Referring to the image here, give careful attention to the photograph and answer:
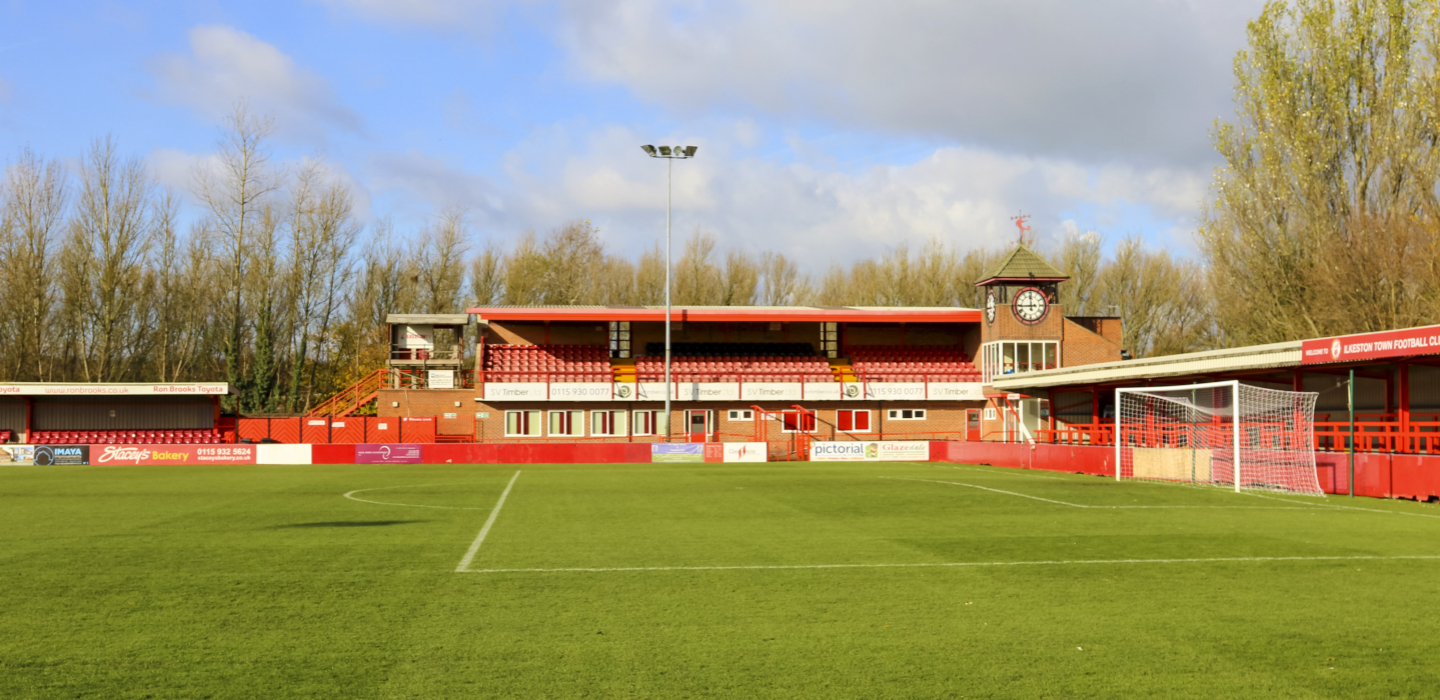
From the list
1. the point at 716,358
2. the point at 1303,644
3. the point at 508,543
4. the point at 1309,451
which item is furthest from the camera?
the point at 716,358

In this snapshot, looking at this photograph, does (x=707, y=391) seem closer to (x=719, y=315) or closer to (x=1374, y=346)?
(x=719, y=315)

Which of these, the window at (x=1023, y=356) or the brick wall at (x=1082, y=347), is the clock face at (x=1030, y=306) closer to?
the window at (x=1023, y=356)

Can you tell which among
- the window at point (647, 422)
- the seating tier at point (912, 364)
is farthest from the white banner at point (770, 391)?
the window at point (647, 422)

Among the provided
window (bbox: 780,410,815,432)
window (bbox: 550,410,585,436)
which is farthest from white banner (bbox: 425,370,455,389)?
window (bbox: 780,410,815,432)

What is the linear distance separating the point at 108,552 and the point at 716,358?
144ft

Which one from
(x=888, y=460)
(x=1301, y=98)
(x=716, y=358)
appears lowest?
(x=888, y=460)

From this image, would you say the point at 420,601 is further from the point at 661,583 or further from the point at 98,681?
the point at 98,681

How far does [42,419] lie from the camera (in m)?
49.9

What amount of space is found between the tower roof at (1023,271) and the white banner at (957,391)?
220 inches

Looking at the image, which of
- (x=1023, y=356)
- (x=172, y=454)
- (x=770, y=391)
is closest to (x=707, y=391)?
(x=770, y=391)

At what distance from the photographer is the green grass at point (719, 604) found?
23.9ft

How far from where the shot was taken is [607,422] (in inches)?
2173

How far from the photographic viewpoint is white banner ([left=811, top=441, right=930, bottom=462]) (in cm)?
4606

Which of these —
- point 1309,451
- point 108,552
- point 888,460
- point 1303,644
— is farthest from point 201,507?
point 888,460
